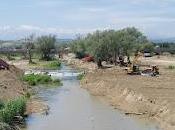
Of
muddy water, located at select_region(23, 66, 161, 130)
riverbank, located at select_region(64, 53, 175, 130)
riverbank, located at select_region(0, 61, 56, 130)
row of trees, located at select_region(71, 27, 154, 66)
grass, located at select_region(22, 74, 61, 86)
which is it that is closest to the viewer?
riverbank, located at select_region(0, 61, 56, 130)

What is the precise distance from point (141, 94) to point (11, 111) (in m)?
16.2

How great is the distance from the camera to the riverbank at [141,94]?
3878 centimetres

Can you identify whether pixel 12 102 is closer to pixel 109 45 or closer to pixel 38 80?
pixel 38 80

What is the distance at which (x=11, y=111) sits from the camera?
3453 centimetres

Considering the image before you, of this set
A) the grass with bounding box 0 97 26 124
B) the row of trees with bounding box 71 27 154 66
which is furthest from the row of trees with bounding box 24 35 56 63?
the grass with bounding box 0 97 26 124

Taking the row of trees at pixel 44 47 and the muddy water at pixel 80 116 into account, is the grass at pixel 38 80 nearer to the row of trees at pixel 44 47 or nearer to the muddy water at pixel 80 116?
the muddy water at pixel 80 116

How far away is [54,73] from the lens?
289ft

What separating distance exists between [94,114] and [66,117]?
3250mm

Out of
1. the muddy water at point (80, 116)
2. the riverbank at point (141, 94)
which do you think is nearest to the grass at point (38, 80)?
the riverbank at point (141, 94)

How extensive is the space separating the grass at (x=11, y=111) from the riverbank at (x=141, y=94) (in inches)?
376

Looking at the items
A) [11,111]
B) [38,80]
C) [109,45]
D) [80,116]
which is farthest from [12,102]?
[109,45]

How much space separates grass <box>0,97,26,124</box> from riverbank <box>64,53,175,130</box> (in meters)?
9.56

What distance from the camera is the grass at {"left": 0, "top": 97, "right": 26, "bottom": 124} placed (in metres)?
33.2

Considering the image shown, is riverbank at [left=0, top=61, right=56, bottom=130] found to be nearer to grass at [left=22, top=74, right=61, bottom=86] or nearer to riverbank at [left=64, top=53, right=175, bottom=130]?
grass at [left=22, top=74, right=61, bottom=86]
